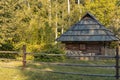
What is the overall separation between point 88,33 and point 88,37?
45 cm

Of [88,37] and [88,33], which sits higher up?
[88,33]

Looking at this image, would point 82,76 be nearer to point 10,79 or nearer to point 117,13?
point 10,79

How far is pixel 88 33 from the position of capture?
88.3ft

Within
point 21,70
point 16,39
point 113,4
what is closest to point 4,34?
point 16,39

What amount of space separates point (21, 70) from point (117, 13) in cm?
2867

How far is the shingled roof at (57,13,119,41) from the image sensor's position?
1047 inches

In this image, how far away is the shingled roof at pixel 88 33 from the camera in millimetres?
26597

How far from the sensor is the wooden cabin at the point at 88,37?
26625 millimetres

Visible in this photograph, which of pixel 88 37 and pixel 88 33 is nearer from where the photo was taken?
pixel 88 37

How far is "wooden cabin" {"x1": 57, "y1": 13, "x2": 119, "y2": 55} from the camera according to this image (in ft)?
87.4

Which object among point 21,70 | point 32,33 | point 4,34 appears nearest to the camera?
point 21,70

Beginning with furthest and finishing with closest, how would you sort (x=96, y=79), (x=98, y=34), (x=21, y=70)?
(x=98, y=34)
(x=21, y=70)
(x=96, y=79)

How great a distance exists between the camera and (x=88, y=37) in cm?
2670

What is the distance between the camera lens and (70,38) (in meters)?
26.9
